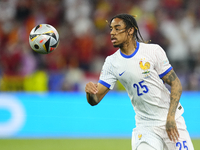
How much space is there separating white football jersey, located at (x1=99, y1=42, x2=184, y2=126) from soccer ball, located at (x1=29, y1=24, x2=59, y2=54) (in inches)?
41.2

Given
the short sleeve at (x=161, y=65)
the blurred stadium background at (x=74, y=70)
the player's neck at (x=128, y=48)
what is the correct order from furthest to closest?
the blurred stadium background at (x=74, y=70) < the player's neck at (x=128, y=48) < the short sleeve at (x=161, y=65)

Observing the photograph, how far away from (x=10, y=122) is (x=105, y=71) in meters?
6.16

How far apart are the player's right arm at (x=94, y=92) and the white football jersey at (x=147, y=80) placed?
0.28 m

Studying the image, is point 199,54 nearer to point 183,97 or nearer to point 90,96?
point 183,97

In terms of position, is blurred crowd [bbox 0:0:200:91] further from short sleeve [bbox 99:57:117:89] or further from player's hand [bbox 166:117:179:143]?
player's hand [bbox 166:117:179:143]

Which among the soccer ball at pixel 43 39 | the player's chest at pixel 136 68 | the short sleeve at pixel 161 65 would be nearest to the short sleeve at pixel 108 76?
the player's chest at pixel 136 68

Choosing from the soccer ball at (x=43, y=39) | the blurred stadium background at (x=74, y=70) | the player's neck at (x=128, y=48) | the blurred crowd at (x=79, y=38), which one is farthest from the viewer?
the blurred crowd at (x=79, y=38)

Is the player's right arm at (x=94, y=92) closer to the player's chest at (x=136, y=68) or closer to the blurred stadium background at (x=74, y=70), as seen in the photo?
the player's chest at (x=136, y=68)

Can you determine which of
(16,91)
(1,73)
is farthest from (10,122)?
(1,73)

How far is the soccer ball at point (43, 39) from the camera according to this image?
5.50 m

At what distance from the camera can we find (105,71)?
521 cm

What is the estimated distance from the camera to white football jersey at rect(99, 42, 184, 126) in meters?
4.95

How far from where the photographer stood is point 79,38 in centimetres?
1330

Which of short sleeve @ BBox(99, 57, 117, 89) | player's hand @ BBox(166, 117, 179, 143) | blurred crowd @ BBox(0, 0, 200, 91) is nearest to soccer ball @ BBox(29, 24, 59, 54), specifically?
short sleeve @ BBox(99, 57, 117, 89)
